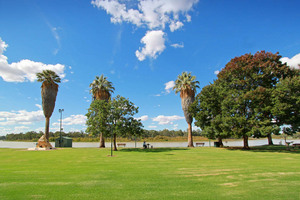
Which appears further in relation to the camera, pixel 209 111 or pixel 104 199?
pixel 209 111

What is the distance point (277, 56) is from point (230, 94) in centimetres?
898

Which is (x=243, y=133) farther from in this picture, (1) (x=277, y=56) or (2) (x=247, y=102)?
(1) (x=277, y=56)

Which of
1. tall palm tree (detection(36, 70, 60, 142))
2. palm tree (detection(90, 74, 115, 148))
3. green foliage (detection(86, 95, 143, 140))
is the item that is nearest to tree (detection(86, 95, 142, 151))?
green foliage (detection(86, 95, 143, 140))

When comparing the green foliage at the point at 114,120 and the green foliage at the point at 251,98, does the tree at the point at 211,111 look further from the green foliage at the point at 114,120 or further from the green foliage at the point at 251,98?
the green foliage at the point at 114,120

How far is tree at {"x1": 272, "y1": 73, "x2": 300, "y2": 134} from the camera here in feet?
70.1

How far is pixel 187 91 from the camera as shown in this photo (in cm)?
3838

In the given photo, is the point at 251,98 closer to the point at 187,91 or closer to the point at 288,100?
the point at 288,100

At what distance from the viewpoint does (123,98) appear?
98.6 feet

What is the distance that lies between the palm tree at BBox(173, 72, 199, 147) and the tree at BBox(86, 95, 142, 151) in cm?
Answer: 1232

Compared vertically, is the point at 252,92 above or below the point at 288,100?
above

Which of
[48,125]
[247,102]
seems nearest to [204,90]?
[247,102]

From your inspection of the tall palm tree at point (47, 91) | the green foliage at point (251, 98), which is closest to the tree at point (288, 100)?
the green foliage at point (251, 98)

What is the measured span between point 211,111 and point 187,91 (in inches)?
374

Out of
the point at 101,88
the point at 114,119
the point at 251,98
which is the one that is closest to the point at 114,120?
the point at 114,119
